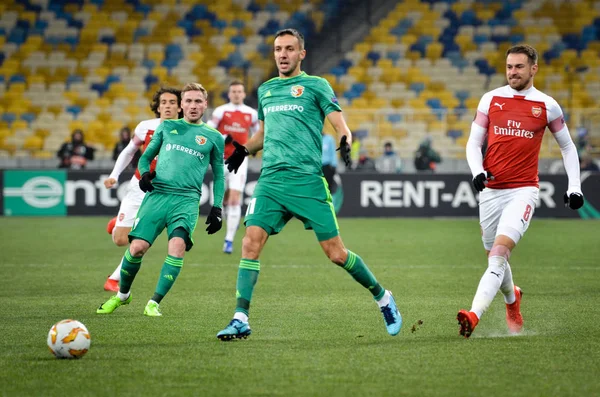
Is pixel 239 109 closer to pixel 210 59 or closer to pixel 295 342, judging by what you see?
pixel 295 342

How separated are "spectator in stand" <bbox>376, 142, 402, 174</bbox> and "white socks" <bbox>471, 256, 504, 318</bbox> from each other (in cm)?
1652

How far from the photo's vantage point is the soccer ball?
6.16 m

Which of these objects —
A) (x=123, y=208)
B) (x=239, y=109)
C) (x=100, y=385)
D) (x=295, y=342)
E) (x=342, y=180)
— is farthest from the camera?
(x=342, y=180)

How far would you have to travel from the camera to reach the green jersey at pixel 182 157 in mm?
8297

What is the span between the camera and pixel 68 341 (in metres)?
6.16

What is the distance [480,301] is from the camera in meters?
7.02

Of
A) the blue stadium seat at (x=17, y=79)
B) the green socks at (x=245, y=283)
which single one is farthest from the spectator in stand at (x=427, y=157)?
the green socks at (x=245, y=283)

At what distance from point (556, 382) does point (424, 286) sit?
16.3ft

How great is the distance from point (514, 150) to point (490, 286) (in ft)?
3.62

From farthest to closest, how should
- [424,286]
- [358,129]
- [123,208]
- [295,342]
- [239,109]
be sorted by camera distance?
[358,129] → [239,109] → [424,286] → [123,208] → [295,342]

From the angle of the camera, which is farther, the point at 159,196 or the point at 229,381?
the point at 159,196

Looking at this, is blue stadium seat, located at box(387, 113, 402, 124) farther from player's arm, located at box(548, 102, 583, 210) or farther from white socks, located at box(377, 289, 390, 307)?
white socks, located at box(377, 289, 390, 307)

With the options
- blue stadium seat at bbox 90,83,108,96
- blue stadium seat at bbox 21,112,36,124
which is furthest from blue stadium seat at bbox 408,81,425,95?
blue stadium seat at bbox 21,112,36,124

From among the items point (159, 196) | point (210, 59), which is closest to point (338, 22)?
point (210, 59)
